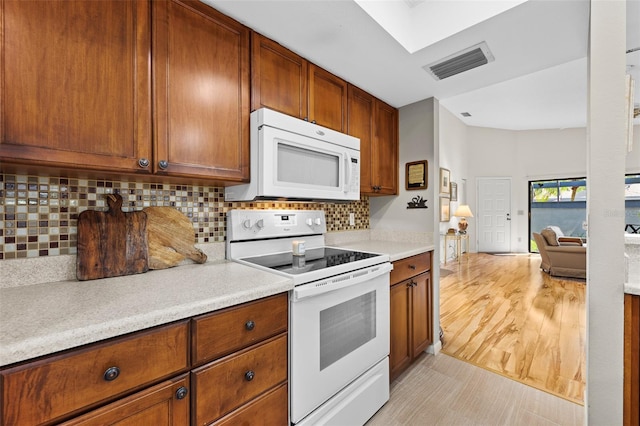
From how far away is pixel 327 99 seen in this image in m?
2.00

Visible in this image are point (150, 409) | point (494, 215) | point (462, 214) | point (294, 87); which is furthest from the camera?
point (494, 215)

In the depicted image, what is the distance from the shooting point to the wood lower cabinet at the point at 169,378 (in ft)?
2.32

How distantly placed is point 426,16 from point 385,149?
1031mm

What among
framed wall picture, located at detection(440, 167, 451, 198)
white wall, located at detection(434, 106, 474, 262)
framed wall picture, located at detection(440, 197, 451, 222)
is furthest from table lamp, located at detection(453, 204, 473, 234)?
framed wall picture, located at detection(440, 167, 451, 198)

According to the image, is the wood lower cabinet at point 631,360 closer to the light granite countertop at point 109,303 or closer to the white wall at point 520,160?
the light granite countertop at point 109,303

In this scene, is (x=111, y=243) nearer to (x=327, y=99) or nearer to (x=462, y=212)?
(x=327, y=99)

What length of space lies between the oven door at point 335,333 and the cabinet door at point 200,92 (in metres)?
0.76

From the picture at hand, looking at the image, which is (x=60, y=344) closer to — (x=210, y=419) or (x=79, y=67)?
(x=210, y=419)

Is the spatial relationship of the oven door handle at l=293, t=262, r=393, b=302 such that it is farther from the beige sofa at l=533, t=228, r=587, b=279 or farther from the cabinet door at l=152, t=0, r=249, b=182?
the beige sofa at l=533, t=228, r=587, b=279

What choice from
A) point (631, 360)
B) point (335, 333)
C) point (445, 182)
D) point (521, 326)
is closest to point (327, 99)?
point (335, 333)

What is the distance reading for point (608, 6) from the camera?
119 cm

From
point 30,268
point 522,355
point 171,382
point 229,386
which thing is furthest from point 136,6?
point 522,355

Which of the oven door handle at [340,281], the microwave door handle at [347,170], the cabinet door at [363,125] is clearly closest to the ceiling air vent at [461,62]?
the cabinet door at [363,125]

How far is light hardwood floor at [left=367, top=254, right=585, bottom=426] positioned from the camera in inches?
67.3
